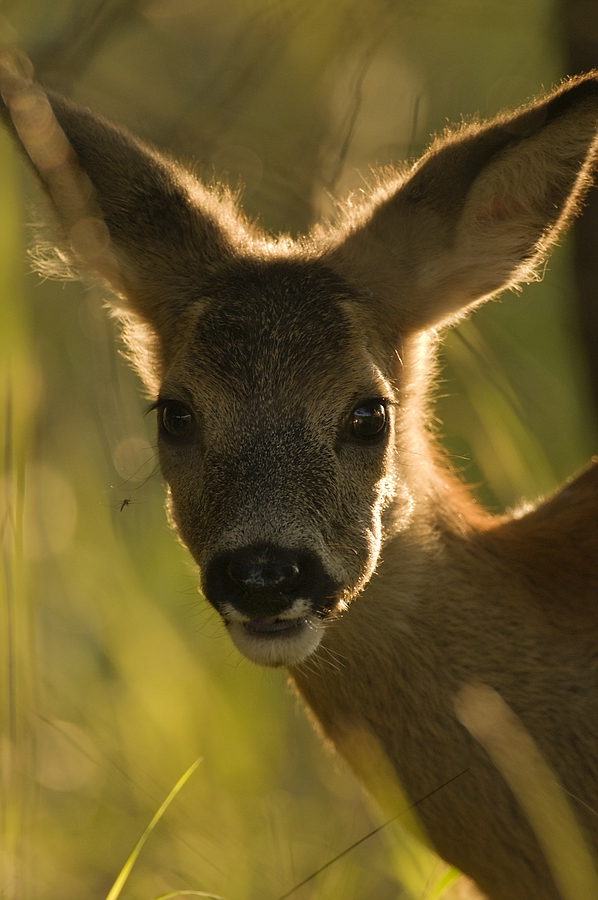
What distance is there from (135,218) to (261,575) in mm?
1753

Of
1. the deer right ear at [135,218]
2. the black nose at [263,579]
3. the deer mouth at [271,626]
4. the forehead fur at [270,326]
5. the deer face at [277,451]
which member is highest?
the deer right ear at [135,218]

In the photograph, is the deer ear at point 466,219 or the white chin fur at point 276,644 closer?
the white chin fur at point 276,644

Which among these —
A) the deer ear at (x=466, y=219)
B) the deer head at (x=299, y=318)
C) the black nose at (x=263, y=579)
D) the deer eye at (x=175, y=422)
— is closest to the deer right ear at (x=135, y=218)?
the deer head at (x=299, y=318)

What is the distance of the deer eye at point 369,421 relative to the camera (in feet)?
12.0

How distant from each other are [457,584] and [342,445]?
70 cm

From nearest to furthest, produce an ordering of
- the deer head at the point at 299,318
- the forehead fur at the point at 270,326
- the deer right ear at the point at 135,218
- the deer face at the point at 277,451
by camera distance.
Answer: the deer face at the point at 277,451
the deer head at the point at 299,318
the forehead fur at the point at 270,326
the deer right ear at the point at 135,218

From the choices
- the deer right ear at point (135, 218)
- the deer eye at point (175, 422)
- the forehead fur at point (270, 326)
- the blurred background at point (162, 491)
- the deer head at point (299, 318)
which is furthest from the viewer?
the blurred background at point (162, 491)

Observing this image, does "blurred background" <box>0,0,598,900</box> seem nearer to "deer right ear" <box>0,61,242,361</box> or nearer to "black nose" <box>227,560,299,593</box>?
"deer right ear" <box>0,61,242,361</box>

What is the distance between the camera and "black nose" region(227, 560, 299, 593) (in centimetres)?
312

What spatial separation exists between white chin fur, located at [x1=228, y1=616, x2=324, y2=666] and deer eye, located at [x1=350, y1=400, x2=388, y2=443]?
0.68m

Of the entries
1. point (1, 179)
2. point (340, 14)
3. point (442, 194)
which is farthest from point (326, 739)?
point (340, 14)

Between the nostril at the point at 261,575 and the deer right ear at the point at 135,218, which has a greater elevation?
the deer right ear at the point at 135,218

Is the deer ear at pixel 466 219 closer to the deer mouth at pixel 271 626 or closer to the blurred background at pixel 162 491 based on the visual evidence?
the blurred background at pixel 162 491

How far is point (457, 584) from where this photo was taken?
3.87 metres
